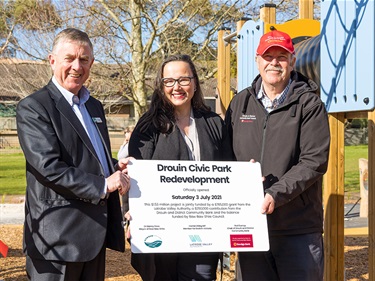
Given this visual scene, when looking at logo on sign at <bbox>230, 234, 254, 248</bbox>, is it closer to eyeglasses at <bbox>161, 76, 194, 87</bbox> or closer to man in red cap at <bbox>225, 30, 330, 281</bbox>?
man in red cap at <bbox>225, 30, 330, 281</bbox>

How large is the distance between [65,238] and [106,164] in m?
0.48

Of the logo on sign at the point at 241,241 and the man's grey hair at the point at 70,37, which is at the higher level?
the man's grey hair at the point at 70,37

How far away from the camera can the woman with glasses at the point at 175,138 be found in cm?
385

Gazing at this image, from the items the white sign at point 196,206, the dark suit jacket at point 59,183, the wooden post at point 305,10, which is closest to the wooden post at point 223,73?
the wooden post at point 305,10

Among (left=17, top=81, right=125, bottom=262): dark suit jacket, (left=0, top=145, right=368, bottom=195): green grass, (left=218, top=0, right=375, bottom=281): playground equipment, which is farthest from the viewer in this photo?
(left=0, top=145, right=368, bottom=195): green grass

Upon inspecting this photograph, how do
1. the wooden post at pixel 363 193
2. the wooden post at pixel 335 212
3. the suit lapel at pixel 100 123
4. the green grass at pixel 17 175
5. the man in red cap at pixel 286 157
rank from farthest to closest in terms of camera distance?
1. the green grass at pixel 17 175
2. the wooden post at pixel 363 193
3. the wooden post at pixel 335 212
4. the man in red cap at pixel 286 157
5. the suit lapel at pixel 100 123

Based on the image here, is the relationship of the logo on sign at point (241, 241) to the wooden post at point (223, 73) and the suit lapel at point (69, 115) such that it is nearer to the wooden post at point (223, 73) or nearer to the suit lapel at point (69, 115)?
the suit lapel at point (69, 115)

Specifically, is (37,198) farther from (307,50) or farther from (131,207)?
(307,50)

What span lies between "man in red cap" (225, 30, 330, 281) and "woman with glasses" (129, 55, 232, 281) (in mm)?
250

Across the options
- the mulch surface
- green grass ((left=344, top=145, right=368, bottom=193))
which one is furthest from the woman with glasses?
green grass ((left=344, top=145, right=368, bottom=193))

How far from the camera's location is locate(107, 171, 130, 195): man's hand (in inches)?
134

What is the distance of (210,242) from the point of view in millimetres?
3736

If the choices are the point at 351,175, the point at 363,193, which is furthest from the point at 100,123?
the point at 351,175

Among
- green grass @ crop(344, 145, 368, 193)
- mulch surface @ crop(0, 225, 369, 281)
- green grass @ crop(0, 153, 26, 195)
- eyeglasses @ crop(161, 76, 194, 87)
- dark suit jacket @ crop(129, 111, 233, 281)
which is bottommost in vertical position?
green grass @ crop(344, 145, 368, 193)
